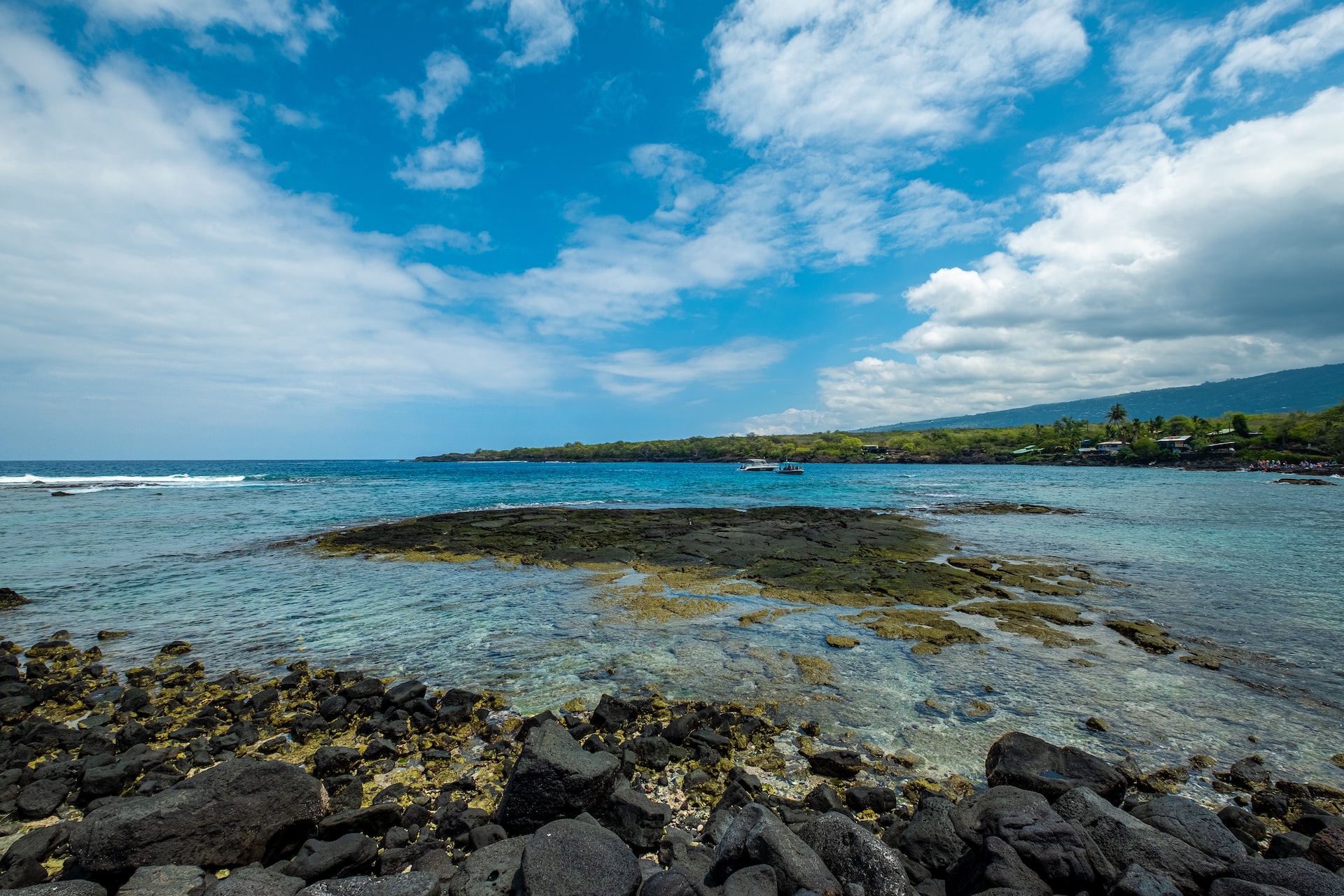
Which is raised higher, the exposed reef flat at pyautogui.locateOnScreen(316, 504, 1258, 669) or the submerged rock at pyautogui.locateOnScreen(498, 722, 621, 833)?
the submerged rock at pyautogui.locateOnScreen(498, 722, 621, 833)

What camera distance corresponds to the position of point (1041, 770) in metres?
6.25

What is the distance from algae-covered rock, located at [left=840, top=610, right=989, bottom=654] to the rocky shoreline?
16.6 feet

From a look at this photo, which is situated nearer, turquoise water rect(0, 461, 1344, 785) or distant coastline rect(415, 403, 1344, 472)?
turquoise water rect(0, 461, 1344, 785)

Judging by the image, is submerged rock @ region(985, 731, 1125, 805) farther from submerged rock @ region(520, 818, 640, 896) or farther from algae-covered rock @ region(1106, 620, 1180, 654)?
algae-covered rock @ region(1106, 620, 1180, 654)

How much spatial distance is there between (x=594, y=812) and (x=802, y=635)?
8050 mm

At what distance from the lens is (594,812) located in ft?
19.4

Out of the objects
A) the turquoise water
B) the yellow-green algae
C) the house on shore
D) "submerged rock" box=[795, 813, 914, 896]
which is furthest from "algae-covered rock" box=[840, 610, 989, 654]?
the house on shore

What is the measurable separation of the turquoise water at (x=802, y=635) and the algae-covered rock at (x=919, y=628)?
50 cm

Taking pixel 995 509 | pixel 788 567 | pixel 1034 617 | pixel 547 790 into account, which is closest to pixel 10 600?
pixel 547 790

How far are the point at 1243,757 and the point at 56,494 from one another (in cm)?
8556

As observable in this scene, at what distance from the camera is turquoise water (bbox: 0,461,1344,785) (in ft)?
28.3

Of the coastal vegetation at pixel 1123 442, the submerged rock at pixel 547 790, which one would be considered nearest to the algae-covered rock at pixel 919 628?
the submerged rock at pixel 547 790

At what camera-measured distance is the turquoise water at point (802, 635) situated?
8.64 metres

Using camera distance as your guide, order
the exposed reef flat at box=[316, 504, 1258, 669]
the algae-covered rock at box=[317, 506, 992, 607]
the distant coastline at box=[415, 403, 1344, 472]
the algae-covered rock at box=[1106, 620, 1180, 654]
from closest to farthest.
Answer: the algae-covered rock at box=[1106, 620, 1180, 654] → the exposed reef flat at box=[316, 504, 1258, 669] → the algae-covered rock at box=[317, 506, 992, 607] → the distant coastline at box=[415, 403, 1344, 472]
